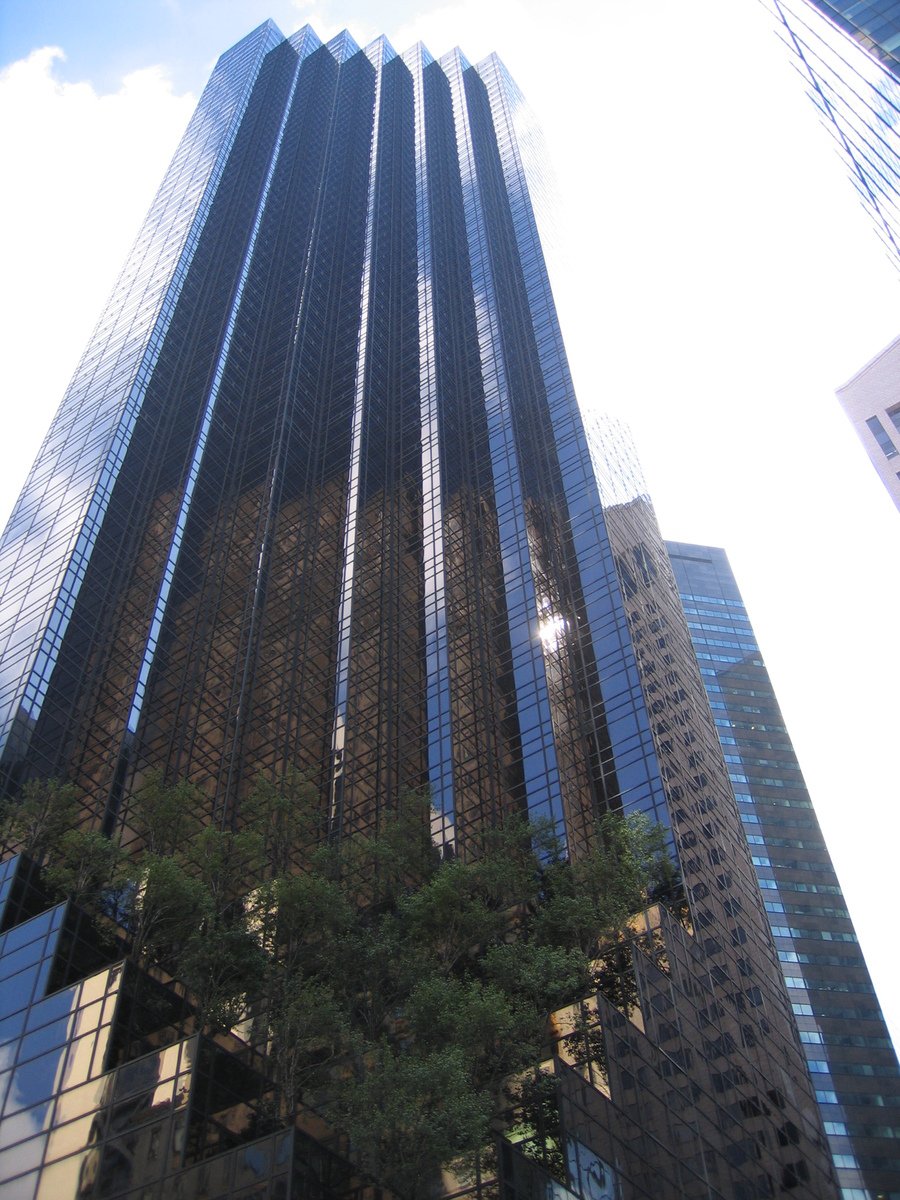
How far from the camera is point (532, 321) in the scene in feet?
280

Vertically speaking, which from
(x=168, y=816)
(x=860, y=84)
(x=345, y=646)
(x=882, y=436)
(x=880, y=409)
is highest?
(x=880, y=409)

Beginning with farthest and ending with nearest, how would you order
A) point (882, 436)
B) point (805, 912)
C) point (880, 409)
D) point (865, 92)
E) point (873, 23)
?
point (805, 912) < point (880, 409) < point (882, 436) < point (865, 92) < point (873, 23)

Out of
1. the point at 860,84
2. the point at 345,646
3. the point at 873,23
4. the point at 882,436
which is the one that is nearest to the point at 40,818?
the point at 345,646

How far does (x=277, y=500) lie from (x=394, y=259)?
3971 cm

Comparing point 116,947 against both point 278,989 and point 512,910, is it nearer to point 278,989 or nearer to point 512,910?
point 278,989

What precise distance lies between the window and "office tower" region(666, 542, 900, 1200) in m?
39.3

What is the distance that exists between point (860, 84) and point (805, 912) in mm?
73884

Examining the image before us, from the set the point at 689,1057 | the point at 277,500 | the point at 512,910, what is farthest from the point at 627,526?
the point at 689,1057

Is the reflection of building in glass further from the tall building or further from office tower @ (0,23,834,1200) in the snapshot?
office tower @ (0,23,834,1200)

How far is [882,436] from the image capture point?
85.8 metres

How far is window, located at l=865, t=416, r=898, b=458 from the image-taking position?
85000mm

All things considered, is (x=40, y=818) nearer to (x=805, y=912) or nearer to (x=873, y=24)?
(x=873, y=24)

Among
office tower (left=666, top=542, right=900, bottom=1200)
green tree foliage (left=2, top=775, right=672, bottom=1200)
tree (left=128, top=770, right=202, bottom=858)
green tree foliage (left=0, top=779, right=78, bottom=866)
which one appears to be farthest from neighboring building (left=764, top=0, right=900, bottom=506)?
green tree foliage (left=0, top=779, right=78, bottom=866)

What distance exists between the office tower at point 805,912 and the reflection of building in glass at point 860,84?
2397 inches
